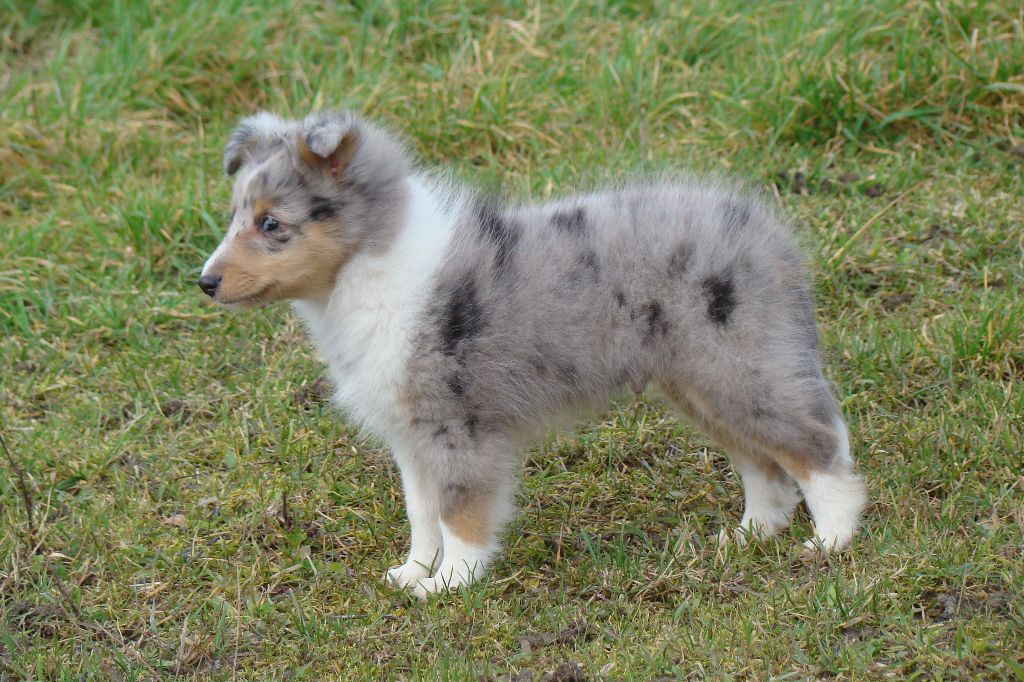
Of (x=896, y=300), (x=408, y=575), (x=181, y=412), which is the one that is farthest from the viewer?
(x=896, y=300)

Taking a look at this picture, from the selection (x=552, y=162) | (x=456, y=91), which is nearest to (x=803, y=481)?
(x=552, y=162)

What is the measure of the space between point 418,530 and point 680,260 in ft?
4.57

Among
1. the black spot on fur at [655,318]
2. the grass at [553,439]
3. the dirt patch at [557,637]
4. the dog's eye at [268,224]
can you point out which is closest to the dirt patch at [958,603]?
the grass at [553,439]

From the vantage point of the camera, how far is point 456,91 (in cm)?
765

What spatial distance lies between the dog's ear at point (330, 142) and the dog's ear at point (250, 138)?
176 millimetres

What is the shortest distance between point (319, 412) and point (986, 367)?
291 cm

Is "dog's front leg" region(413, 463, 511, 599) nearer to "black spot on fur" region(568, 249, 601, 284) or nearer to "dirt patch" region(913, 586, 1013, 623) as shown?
"black spot on fur" region(568, 249, 601, 284)

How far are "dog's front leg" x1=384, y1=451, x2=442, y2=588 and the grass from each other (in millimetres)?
99

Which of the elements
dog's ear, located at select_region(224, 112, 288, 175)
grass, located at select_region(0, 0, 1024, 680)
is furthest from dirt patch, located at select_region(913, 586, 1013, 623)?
dog's ear, located at select_region(224, 112, 288, 175)

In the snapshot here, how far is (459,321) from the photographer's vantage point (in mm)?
4543

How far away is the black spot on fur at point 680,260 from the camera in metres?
4.52

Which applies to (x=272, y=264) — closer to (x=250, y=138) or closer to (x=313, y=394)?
(x=250, y=138)

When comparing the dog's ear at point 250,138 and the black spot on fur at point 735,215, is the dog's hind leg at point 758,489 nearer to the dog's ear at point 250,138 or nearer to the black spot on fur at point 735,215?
the black spot on fur at point 735,215

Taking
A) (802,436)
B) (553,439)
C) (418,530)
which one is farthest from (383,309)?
(802,436)
